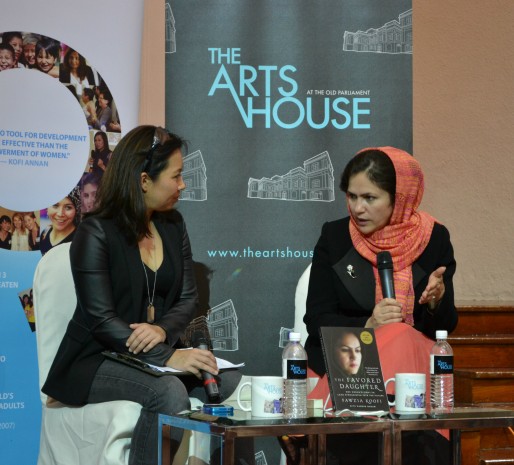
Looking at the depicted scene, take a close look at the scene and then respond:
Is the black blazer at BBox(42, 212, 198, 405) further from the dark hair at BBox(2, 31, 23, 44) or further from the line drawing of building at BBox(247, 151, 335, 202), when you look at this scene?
the dark hair at BBox(2, 31, 23, 44)

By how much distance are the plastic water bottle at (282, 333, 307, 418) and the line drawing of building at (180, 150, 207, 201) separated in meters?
1.52

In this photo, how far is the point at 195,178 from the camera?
3648 millimetres

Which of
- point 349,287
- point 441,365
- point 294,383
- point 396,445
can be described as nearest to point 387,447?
point 396,445

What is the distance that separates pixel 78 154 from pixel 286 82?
982 millimetres

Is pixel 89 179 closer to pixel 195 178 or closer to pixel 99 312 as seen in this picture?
pixel 195 178

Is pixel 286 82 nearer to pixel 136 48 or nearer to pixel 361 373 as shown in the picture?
pixel 136 48

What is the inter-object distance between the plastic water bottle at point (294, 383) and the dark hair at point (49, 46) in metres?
2.03

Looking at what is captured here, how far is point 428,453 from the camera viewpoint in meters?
2.54

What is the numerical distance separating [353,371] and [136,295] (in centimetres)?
103

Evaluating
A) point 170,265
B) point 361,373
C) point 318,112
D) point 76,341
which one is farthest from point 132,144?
point 361,373

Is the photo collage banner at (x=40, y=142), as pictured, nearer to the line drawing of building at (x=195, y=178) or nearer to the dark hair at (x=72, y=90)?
the dark hair at (x=72, y=90)

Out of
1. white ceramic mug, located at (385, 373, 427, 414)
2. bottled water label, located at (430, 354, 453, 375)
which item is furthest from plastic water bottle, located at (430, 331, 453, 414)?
white ceramic mug, located at (385, 373, 427, 414)

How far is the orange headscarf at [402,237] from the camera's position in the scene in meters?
3.13

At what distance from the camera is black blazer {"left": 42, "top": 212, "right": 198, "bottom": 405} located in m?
2.87
